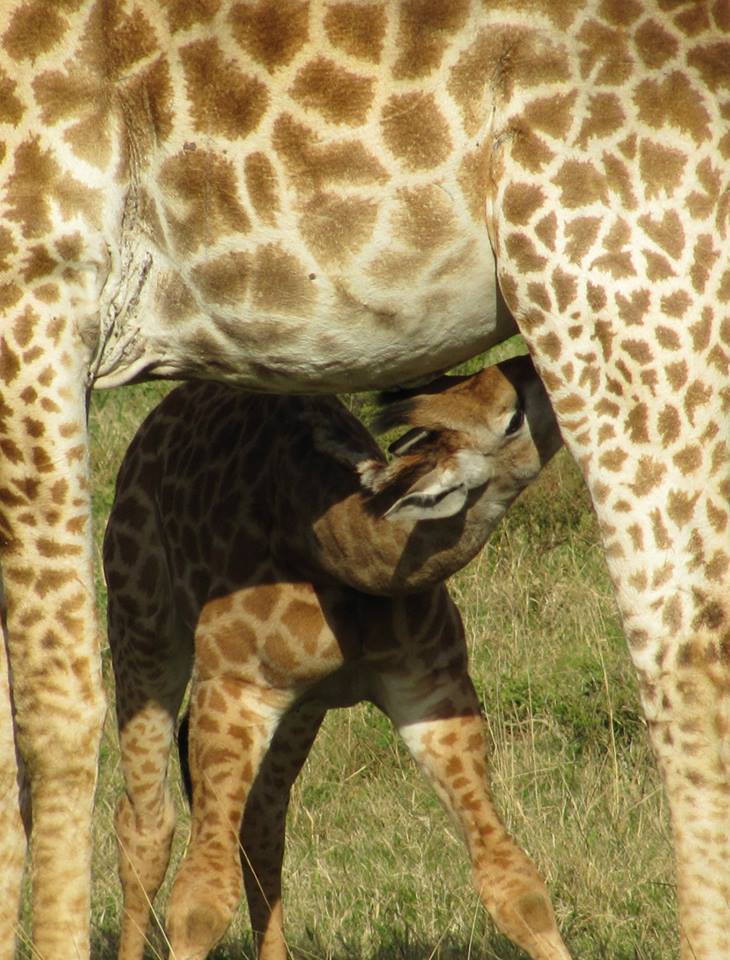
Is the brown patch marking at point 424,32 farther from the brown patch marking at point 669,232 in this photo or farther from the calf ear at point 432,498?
the calf ear at point 432,498

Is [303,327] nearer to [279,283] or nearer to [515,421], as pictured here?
[279,283]

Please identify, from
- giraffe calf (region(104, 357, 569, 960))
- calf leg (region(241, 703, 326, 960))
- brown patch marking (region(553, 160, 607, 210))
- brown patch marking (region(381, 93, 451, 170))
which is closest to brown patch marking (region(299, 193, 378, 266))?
brown patch marking (region(381, 93, 451, 170))

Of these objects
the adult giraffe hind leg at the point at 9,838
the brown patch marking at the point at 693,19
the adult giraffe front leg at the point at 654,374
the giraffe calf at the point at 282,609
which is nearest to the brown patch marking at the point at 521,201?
the adult giraffe front leg at the point at 654,374

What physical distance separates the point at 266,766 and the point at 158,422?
1256 mm

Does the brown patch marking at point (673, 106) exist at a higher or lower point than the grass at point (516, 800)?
higher

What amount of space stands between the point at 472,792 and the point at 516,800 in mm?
960

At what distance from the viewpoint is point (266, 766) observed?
542cm

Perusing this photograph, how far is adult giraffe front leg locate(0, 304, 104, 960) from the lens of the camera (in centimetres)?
354

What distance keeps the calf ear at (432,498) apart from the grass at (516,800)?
31.9 inches

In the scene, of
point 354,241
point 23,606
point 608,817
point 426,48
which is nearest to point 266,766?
point 608,817

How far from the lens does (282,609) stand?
16.1 feet

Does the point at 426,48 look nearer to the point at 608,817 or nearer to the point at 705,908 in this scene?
the point at 705,908

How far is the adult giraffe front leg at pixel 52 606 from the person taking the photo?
3539 millimetres

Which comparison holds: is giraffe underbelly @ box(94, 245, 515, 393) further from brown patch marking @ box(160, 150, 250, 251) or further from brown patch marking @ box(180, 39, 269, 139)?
brown patch marking @ box(180, 39, 269, 139)
